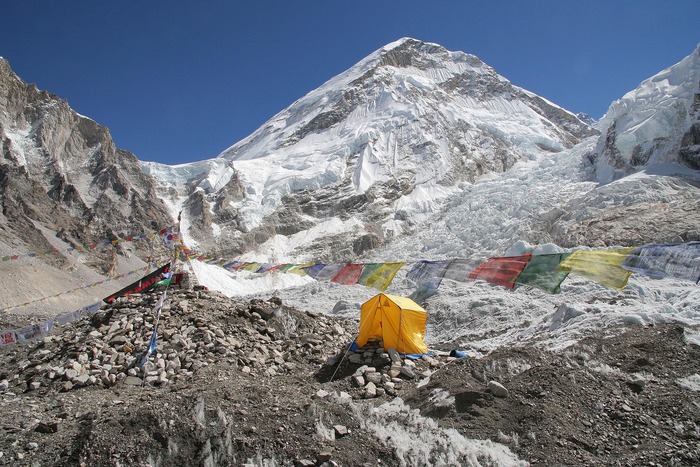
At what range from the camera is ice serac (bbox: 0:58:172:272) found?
151ft

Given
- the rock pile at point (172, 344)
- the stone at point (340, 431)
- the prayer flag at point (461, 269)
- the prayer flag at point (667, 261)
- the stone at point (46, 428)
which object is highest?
the prayer flag at point (461, 269)

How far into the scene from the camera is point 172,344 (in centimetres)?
925

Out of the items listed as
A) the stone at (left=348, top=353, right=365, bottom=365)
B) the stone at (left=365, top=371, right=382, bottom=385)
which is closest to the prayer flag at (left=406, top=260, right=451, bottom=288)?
the stone at (left=348, top=353, right=365, bottom=365)

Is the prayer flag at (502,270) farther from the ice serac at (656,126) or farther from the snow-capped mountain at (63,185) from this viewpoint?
the snow-capped mountain at (63,185)

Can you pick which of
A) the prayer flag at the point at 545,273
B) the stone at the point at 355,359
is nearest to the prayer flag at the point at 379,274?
the stone at the point at 355,359

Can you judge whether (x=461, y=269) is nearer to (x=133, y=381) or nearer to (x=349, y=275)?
(x=349, y=275)

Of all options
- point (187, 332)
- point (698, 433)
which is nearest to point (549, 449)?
point (698, 433)

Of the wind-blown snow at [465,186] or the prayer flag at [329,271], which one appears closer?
the prayer flag at [329,271]

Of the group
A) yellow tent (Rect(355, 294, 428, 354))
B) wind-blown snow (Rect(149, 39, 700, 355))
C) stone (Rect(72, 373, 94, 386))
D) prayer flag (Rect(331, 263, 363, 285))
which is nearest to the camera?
stone (Rect(72, 373, 94, 386))

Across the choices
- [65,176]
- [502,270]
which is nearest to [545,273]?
[502,270]

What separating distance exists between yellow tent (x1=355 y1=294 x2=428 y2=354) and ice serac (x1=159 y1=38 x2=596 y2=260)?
40237 mm

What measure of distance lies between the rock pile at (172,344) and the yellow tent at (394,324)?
1150 millimetres

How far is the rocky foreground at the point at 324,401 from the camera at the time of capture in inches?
221

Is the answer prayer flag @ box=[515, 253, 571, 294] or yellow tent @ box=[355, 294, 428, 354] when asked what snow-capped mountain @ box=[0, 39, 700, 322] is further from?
prayer flag @ box=[515, 253, 571, 294]
